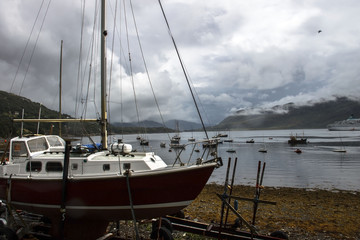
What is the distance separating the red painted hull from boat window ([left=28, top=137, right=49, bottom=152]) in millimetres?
1857

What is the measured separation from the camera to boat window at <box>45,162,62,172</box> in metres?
8.44

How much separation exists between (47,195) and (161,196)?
371 centimetres

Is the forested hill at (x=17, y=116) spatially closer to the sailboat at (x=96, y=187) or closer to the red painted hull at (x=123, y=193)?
the sailboat at (x=96, y=187)

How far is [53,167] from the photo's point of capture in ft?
27.9

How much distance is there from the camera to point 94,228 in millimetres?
8281

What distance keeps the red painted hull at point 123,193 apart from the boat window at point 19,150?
1644 mm

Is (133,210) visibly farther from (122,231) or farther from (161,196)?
(122,231)

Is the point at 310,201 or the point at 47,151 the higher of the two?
the point at 47,151

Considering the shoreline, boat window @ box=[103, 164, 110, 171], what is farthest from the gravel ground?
boat window @ box=[103, 164, 110, 171]

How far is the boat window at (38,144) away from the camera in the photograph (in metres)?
9.43

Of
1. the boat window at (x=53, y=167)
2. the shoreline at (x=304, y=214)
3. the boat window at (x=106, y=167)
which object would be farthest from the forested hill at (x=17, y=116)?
the shoreline at (x=304, y=214)

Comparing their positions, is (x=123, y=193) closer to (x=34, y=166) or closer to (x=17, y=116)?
(x=34, y=166)

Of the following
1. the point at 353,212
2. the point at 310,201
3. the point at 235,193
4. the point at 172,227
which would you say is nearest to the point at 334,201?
the point at 310,201

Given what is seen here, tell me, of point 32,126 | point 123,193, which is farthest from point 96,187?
point 32,126
